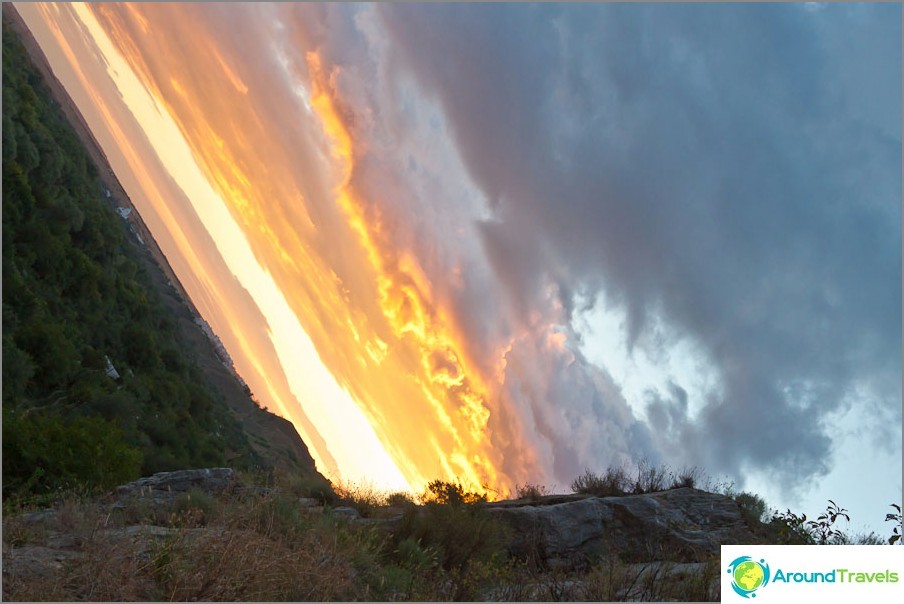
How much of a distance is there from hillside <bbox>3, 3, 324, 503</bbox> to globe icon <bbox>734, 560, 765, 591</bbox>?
585 inches

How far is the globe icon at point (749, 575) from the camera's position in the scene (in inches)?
338

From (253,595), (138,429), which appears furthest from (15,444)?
(138,429)

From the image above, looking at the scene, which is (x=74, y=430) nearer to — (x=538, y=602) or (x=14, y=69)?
(x=538, y=602)

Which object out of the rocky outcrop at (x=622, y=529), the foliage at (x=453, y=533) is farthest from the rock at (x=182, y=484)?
the rocky outcrop at (x=622, y=529)

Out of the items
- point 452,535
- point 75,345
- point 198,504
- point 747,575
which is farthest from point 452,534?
point 75,345

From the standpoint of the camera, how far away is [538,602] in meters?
10.7

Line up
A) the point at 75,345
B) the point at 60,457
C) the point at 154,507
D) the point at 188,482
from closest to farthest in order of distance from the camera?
the point at 154,507 < the point at 188,482 < the point at 60,457 < the point at 75,345

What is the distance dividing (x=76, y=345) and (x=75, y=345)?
0.31 feet

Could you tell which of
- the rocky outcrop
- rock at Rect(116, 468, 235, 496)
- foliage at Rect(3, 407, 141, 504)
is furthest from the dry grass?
foliage at Rect(3, 407, 141, 504)

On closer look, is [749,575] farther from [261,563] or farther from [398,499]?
[398,499]

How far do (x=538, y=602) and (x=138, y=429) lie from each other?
29.7 m

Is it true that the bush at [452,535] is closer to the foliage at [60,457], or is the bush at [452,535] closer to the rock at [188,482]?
the rock at [188,482]

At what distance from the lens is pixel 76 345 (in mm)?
38125

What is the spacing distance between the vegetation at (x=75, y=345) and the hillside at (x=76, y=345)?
0.19 ft
